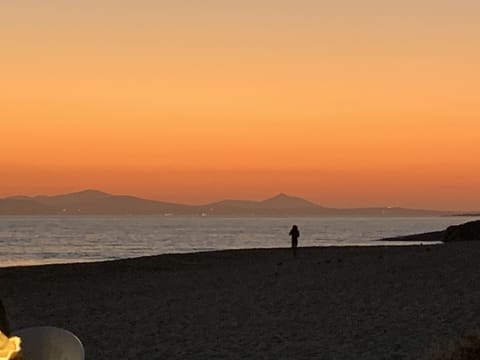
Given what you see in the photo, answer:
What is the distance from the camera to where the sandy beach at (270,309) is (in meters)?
13.3

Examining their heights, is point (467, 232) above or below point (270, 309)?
above

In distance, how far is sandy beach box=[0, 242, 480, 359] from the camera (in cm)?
1329

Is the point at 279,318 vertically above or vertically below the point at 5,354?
below

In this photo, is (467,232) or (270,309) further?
(467,232)

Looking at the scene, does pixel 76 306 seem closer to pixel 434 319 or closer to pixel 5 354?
pixel 434 319

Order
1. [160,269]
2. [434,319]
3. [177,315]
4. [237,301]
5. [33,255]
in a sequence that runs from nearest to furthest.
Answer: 1. [434,319]
2. [177,315]
3. [237,301]
4. [160,269]
5. [33,255]

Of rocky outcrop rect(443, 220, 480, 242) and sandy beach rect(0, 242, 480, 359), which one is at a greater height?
rocky outcrop rect(443, 220, 480, 242)

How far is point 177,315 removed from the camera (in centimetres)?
1777

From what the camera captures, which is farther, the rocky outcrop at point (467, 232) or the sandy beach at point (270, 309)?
the rocky outcrop at point (467, 232)

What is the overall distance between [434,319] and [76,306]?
9890 mm

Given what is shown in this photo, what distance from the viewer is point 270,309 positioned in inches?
704

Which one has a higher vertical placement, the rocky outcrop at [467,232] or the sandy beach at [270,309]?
the rocky outcrop at [467,232]

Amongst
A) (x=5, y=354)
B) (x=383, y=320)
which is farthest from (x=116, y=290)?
(x=5, y=354)

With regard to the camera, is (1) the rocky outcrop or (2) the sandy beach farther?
(1) the rocky outcrop
